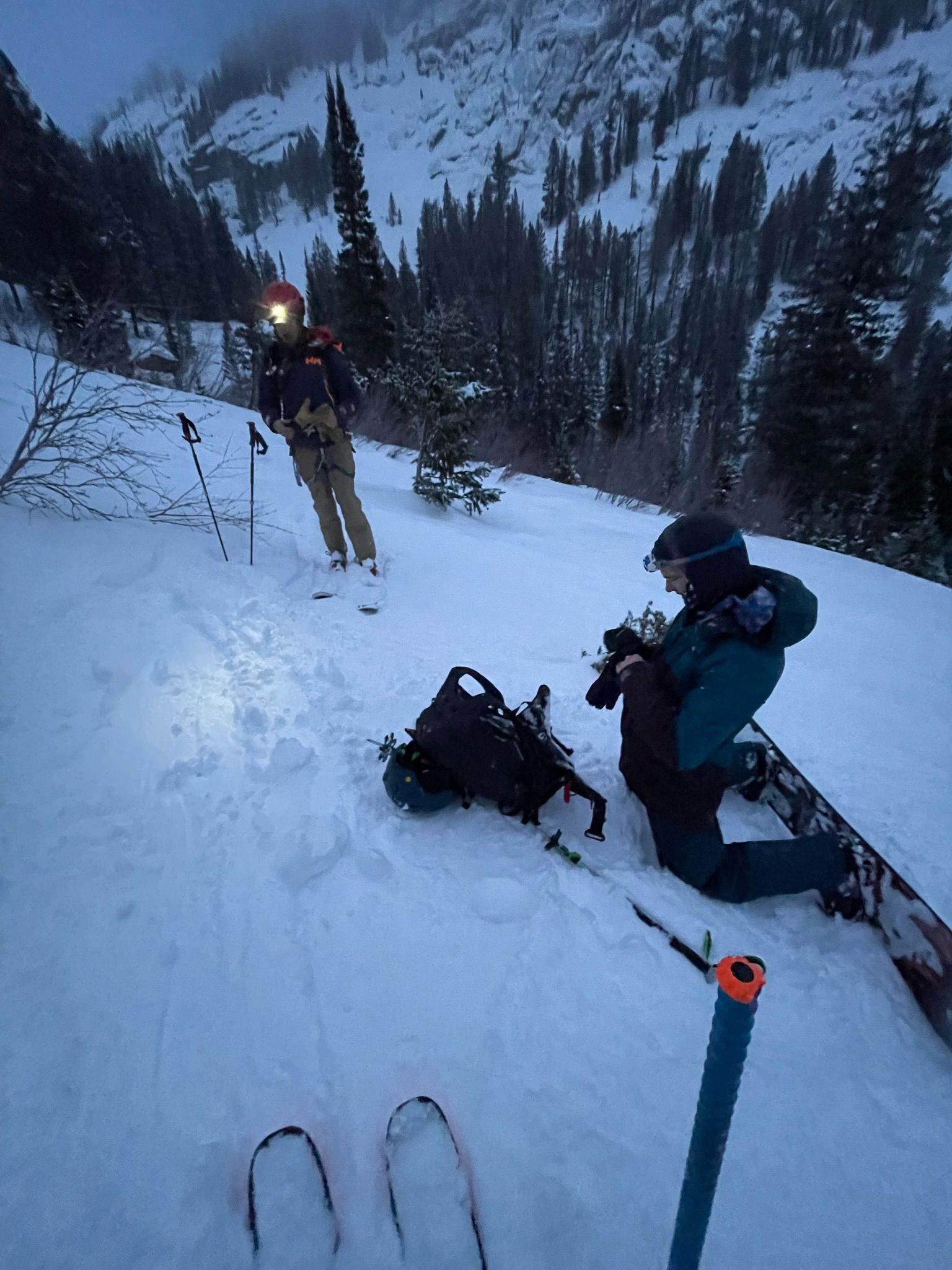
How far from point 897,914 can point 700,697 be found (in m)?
1.11

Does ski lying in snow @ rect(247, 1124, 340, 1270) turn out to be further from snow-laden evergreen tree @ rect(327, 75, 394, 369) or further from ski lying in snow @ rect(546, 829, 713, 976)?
snow-laden evergreen tree @ rect(327, 75, 394, 369)

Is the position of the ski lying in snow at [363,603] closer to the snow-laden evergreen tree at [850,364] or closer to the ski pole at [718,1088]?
the ski pole at [718,1088]

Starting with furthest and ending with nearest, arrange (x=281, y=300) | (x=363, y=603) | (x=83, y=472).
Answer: (x=83, y=472)
(x=363, y=603)
(x=281, y=300)

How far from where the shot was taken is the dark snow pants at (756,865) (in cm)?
198

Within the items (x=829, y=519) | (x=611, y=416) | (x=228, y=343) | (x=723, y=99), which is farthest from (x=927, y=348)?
(x=723, y=99)

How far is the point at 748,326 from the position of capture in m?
39.7

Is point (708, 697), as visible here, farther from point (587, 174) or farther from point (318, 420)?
point (587, 174)

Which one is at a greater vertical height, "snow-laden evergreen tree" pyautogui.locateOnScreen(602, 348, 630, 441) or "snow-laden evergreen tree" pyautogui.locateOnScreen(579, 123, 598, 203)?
"snow-laden evergreen tree" pyautogui.locateOnScreen(579, 123, 598, 203)

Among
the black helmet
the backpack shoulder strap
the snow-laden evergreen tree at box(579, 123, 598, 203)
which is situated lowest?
the backpack shoulder strap

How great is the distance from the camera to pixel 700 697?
1.73 m

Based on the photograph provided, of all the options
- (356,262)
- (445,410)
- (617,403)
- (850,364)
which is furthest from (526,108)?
(445,410)

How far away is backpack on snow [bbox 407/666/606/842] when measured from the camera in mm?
2195

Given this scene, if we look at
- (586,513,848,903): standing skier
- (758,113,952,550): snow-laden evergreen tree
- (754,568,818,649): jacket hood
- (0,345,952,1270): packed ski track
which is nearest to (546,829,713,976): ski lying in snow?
(0,345,952,1270): packed ski track

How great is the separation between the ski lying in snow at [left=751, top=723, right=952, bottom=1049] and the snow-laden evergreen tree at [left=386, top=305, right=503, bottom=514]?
6418mm
